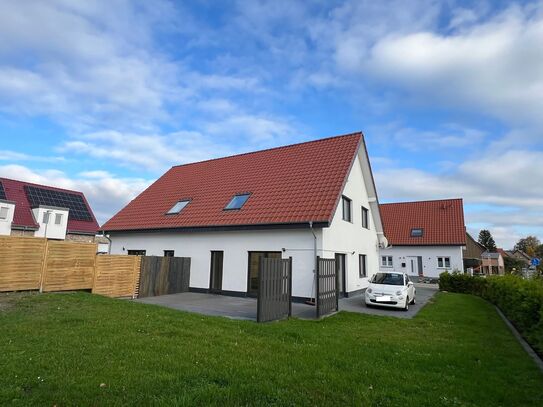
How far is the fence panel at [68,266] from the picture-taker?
521 inches

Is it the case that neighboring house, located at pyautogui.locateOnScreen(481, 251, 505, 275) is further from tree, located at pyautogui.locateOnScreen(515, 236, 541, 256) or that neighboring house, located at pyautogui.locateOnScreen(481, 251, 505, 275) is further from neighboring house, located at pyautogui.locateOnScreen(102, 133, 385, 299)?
tree, located at pyautogui.locateOnScreen(515, 236, 541, 256)

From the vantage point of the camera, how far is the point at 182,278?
17547 millimetres

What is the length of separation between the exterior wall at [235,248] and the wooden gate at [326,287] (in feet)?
6.12

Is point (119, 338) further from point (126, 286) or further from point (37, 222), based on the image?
point (37, 222)

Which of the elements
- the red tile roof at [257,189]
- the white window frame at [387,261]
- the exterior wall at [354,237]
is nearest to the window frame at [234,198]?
the red tile roof at [257,189]

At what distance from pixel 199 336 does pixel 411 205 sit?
35.1 m

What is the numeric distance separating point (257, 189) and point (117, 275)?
7.54 m

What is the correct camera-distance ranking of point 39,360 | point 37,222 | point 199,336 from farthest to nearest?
point 37,222 < point 199,336 < point 39,360

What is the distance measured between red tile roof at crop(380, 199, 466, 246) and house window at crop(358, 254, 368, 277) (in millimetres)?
16106

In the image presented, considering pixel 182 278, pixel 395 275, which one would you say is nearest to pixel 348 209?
pixel 395 275

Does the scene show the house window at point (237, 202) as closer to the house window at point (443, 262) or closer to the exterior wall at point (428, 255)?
the exterior wall at point (428, 255)

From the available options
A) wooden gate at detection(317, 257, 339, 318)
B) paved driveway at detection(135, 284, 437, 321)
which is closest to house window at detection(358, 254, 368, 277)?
paved driveway at detection(135, 284, 437, 321)

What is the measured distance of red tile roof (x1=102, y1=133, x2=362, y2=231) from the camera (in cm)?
1544

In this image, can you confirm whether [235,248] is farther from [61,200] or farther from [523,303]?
[61,200]
